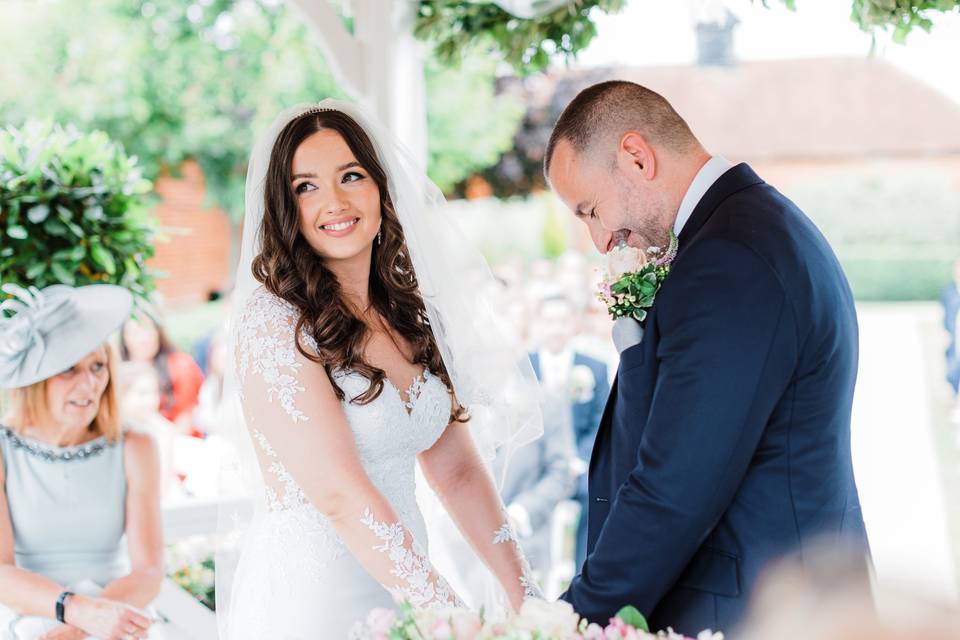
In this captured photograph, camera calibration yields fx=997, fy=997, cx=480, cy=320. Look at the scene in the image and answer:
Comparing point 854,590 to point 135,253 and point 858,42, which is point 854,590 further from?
point 135,253

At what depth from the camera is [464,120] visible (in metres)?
20.7

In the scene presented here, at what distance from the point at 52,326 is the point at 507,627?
2.53 m

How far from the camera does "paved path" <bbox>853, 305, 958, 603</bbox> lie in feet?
26.5

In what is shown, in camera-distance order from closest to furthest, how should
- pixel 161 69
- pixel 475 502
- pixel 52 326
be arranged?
pixel 475 502
pixel 52 326
pixel 161 69

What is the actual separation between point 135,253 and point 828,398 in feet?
9.99

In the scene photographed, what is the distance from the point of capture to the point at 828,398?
2215 mm

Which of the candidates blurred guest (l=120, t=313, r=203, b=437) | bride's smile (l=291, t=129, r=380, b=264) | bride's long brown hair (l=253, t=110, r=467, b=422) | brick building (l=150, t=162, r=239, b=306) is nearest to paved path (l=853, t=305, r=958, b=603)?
bride's long brown hair (l=253, t=110, r=467, b=422)

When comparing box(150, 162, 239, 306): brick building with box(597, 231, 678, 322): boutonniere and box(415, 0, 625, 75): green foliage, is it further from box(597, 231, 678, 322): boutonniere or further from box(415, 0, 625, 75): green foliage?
box(597, 231, 678, 322): boutonniere

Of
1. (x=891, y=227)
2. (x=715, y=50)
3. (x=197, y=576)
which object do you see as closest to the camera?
(x=197, y=576)

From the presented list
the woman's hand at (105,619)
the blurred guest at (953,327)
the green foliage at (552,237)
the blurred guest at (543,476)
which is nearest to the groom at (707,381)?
the woman's hand at (105,619)

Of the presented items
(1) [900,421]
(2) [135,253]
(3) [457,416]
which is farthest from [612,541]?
(1) [900,421]

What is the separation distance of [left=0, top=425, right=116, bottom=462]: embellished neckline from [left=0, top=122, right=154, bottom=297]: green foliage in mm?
624

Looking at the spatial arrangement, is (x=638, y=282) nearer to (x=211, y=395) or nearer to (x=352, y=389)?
(x=352, y=389)

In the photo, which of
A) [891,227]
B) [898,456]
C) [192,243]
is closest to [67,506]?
[898,456]
